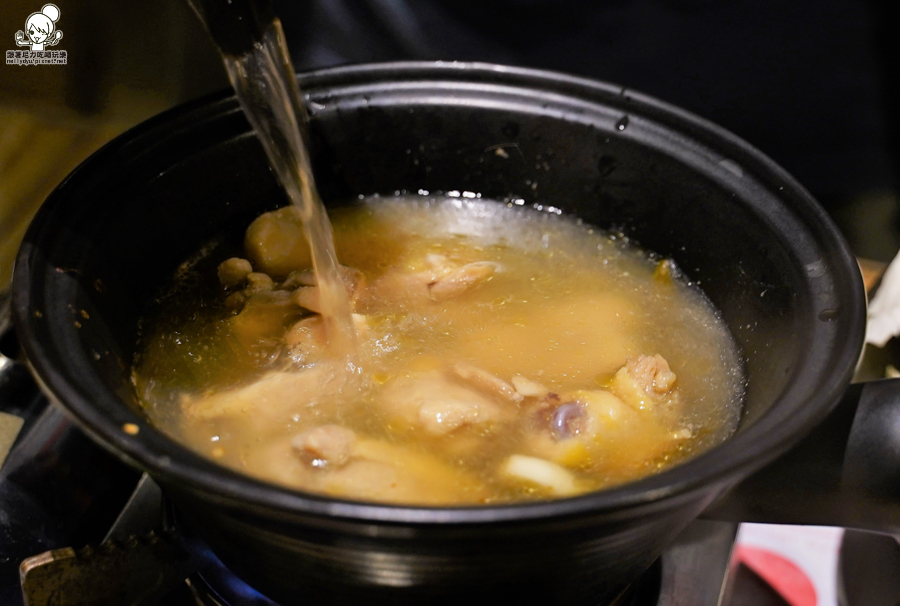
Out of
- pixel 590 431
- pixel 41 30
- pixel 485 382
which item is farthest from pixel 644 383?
pixel 41 30

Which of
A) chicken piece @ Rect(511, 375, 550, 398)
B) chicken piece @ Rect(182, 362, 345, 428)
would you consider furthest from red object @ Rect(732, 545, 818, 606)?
chicken piece @ Rect(182, 362, 345, 428)

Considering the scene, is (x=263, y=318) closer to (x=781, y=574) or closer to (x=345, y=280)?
(x=345, y=280)

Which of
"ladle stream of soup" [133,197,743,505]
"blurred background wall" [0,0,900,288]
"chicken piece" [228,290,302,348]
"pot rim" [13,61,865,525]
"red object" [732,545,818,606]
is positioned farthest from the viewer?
"blurred background wall" [0,0,900,288]

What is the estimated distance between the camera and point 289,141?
165 centimetres

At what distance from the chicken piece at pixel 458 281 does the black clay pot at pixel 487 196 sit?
14.2 inches

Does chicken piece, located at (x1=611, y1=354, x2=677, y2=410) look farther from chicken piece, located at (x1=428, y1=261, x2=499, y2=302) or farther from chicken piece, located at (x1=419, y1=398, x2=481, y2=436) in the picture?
chicken piece, located at (x1=428, y1=261, x2=499, y2=302)

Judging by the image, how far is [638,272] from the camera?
194 cm

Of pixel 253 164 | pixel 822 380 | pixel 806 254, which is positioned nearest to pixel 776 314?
pixel 806 254

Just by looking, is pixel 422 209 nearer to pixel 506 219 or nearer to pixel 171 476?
pixel 506 219

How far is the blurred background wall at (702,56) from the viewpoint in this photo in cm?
222

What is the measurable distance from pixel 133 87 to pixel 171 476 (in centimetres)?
145

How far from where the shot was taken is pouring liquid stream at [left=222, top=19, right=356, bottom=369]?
4.90ft

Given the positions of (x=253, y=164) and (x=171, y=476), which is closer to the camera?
(x=171, y=476)

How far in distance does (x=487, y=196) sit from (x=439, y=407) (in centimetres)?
93
